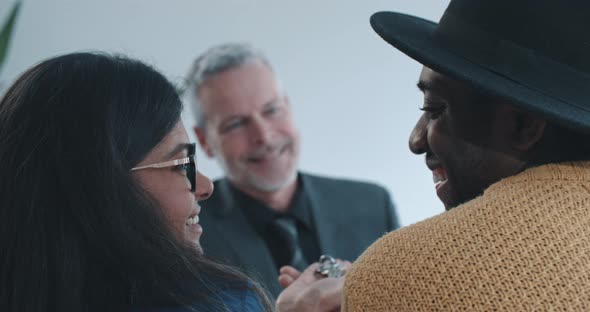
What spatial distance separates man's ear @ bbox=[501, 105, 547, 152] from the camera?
94 centimetres

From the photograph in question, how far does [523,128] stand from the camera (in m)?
0.95

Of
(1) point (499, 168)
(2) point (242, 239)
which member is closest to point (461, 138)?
(1) point (499, 168)

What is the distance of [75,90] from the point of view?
1.14m

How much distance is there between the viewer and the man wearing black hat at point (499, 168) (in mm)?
856

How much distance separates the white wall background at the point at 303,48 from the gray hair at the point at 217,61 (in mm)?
609

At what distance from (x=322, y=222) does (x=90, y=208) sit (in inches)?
61.0

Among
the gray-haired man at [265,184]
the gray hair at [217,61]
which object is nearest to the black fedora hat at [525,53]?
the gray-haired man at [265,184]

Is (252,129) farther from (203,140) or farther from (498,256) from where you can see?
(498,256)

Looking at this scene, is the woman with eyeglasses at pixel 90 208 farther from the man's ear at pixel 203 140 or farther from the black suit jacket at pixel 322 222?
the man's ear at pixel 203 140

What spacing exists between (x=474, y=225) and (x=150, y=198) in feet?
1.71

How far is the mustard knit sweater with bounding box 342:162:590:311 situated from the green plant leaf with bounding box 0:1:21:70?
2707 millimetres

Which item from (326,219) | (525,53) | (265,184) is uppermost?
(525,53)

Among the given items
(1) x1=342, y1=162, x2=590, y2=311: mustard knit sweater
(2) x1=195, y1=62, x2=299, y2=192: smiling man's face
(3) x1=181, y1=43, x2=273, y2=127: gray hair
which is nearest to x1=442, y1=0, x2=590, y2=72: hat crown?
(1) x1=342, y1=162, x2=590, y2=311: mustard knit sweater

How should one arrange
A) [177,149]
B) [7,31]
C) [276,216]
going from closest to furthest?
[177,149]
[276,216]
[7,31]
